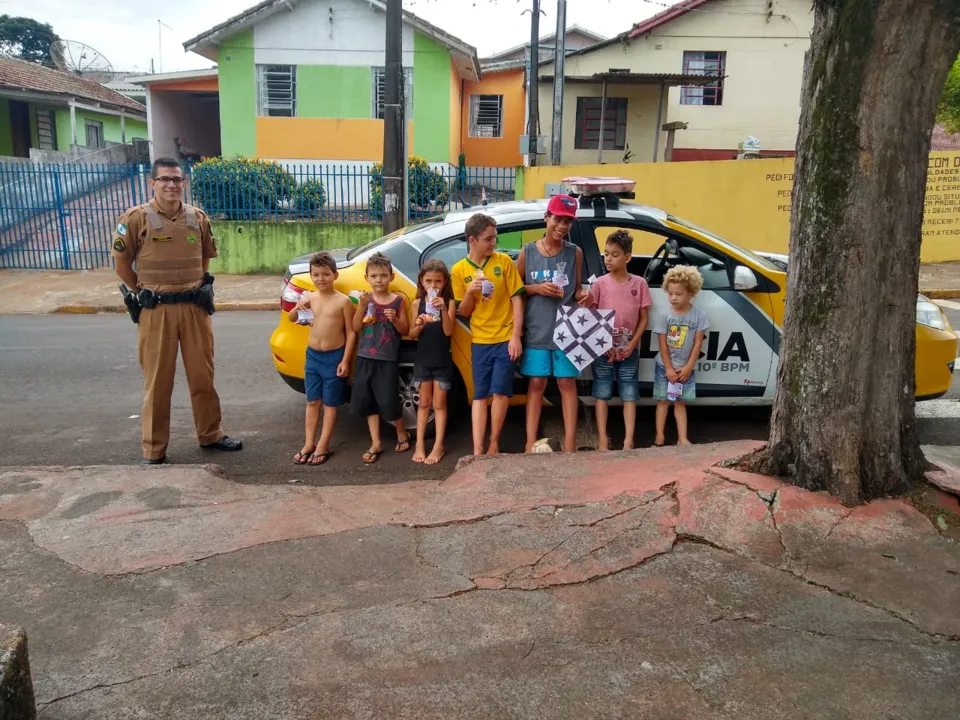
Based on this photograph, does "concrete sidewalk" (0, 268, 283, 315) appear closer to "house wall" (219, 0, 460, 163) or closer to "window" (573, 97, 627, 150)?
"house wall" (219, 0, 460, 163)

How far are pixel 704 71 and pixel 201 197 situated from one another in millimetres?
17442

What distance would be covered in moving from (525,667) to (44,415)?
5.20m

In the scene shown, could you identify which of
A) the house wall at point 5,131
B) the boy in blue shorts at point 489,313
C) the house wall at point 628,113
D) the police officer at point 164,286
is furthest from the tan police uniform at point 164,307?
the house wall at point 5,131

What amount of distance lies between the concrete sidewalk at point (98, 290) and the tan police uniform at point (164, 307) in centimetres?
708

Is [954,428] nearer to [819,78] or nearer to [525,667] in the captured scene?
[819,78]

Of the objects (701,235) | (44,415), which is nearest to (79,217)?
(44,415)

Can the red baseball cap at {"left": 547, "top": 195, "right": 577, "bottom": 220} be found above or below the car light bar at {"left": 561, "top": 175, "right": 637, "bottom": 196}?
below

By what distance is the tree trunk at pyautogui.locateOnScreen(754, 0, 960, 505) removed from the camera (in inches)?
123

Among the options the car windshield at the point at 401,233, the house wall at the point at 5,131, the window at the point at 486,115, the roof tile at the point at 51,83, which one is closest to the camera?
the car windshield at the point at 401,233

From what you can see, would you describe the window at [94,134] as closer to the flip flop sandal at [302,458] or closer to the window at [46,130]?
the window at [46,130]

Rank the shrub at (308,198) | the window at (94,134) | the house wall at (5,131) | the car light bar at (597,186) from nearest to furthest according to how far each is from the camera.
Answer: the car light bar at (597,186) → the shrub at (308,198) → the house wall at (5,131) → the window at (94,134)

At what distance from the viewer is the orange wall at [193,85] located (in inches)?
851

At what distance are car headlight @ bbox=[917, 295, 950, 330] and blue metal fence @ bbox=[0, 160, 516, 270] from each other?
9.60 metres

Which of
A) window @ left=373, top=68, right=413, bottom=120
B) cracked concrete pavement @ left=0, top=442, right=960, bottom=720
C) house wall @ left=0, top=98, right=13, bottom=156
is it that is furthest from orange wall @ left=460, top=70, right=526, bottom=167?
cracked concrete pavement @ left=0, top=442, right=960, bottom=720
